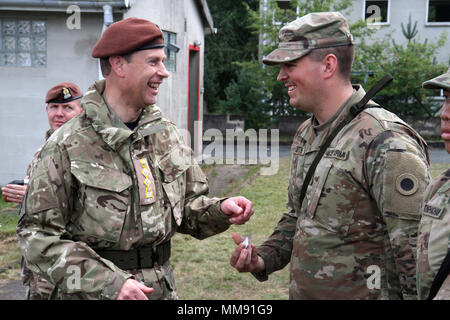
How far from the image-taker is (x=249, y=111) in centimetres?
2161

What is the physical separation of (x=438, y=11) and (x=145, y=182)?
2463 centimetres

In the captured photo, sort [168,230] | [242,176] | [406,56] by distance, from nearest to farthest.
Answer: [168,230] → [242,176] → [406,56]

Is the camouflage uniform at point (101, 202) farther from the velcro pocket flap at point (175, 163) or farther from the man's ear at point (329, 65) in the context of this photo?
the man's ear at point (329, 65)

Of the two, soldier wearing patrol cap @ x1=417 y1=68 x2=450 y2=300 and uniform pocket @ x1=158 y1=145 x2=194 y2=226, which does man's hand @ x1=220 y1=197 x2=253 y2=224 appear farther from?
soldier wearing patrol cap @ x1=417 y1=68 x2=450 y2=300

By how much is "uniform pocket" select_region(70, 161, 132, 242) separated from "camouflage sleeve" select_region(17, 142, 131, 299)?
0.05 m

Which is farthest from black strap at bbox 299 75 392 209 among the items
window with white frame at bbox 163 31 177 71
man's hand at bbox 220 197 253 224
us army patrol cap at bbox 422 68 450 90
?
window with white frame at bbox 163 31 177 71

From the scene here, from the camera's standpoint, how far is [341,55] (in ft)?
8.90

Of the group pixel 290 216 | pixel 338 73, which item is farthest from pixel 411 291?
pixel 338 73

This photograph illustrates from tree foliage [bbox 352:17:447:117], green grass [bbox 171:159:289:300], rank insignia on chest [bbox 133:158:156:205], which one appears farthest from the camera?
tree foliage [bbox 352:17:447:117]

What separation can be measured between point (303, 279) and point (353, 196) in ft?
1.62

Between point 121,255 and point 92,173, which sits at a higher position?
point 92,173

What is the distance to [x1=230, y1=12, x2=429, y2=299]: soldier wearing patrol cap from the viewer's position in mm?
2346

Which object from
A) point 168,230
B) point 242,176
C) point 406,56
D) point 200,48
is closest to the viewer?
point 168,230

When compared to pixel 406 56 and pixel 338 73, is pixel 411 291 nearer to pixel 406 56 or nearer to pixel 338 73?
pixel 338 73
